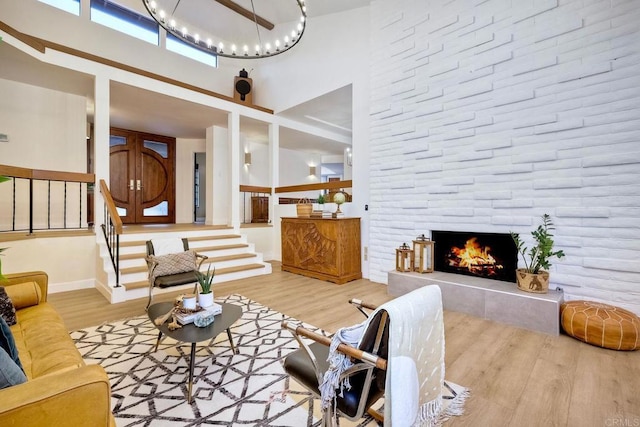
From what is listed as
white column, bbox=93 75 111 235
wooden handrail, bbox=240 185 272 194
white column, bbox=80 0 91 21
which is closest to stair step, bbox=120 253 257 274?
white column, bbox=93 75 111 235

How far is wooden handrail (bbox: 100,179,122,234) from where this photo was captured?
393cm

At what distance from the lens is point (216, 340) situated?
2709mm

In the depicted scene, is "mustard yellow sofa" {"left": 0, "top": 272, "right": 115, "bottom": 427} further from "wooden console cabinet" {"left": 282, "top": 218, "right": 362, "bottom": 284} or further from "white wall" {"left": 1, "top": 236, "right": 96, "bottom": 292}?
"wooden console cabinet" {"left": 282, "top": 218, "right": 362, "bottom": 284}

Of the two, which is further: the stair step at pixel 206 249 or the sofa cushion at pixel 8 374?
the stair step at pixel 206 249

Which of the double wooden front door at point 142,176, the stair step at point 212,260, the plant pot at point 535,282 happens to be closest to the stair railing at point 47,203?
the double wooden front door at point 142,176

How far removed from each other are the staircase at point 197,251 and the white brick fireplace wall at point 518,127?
102 inches

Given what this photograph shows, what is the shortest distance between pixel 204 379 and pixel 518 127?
422 centimetres

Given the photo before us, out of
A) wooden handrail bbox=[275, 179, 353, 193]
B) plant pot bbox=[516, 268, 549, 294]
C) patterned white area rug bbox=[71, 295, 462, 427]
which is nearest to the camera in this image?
patterned white area rug bbox=[71, 295, 462, 427]

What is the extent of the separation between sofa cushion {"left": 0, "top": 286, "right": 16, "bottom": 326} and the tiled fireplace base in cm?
391

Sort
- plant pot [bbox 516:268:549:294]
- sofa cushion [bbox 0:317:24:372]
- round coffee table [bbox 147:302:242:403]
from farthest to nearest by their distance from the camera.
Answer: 1. plant pot [bbox 516:268:549:294]
2. round coffee table [bbox 147:302:242:403]
3. sofa cushion [bbox 0:317:24:372]

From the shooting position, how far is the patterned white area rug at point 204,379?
1.71 meters

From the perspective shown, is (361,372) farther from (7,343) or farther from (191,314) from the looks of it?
(7,343)

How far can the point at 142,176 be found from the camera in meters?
7.69

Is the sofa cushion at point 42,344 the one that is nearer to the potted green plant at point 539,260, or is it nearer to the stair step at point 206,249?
the stair step at point 206,249
